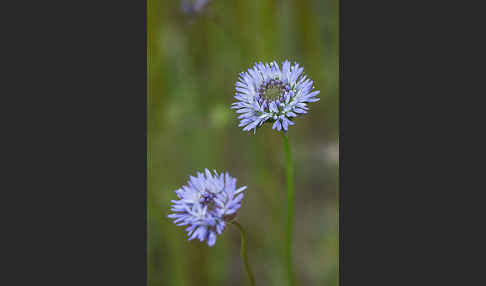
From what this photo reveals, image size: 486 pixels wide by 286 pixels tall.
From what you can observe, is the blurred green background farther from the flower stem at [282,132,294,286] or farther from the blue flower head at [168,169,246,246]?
the blue flower head at [168,169,246,246]

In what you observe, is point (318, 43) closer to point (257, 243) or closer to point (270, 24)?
point (270, 24)

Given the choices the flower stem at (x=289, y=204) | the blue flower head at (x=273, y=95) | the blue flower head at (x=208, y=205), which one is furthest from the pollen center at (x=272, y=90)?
the blue flower head at (x=208, y=205)

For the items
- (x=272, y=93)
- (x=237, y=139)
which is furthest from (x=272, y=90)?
(x=237, y=139)

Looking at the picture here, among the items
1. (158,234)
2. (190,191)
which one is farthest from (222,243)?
(190,191)

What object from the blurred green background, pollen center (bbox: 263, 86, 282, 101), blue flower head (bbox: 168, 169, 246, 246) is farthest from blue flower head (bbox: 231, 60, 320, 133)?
the blurred green background

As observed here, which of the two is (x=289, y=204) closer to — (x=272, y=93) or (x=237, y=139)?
(x=272, y=93)

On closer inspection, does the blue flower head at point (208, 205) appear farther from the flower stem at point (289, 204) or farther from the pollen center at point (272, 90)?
the pollen center at point (272, 90)

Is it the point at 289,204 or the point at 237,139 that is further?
the point at 237,139
